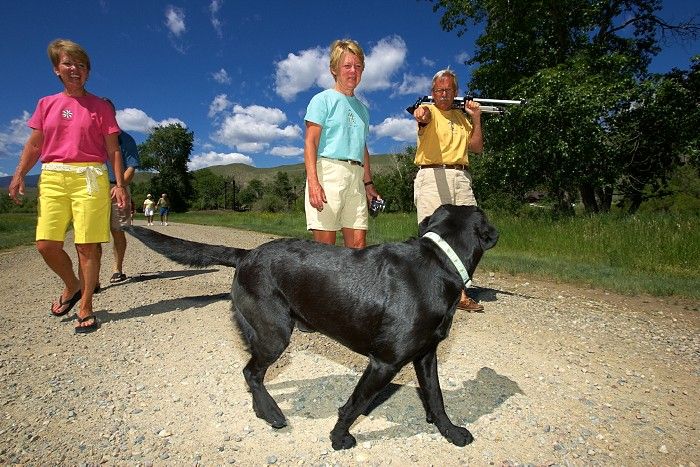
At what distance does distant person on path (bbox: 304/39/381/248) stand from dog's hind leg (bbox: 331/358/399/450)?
1407 mm

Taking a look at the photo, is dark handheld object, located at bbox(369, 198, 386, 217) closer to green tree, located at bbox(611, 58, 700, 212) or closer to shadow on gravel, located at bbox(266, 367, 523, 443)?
shadow on gravel, located at bbox(266, 367, 523, 443)

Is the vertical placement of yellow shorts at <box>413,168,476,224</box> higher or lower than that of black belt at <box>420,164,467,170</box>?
lower

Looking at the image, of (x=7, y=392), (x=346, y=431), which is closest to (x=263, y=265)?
(x=346, y=431)

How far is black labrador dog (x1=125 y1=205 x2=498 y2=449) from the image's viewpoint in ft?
7.73

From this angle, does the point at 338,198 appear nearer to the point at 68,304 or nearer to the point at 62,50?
the point at 62,50

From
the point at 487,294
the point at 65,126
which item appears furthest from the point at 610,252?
the point at 65,126

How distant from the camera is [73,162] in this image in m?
3.94

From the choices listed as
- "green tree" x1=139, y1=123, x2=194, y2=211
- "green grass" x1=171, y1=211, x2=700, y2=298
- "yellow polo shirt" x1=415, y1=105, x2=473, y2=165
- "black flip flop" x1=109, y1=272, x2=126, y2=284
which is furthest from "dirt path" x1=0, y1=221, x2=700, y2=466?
"green tree" x1=139, y1=123, x2=194, y2=211

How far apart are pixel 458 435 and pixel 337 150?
2.46 m

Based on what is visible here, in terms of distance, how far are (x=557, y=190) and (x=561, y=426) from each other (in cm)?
1467

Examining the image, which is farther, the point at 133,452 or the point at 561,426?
the point at 561,426

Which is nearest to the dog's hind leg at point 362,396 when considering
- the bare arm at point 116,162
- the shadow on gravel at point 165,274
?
the bare arm at point 116,162

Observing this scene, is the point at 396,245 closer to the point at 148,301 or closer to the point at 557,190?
the point at 148,301

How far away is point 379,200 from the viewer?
157 inches
